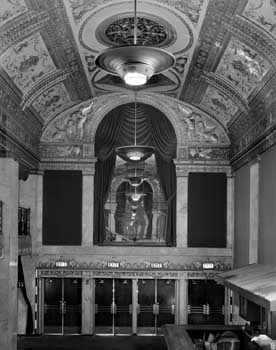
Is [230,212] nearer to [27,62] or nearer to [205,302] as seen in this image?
[205,302]

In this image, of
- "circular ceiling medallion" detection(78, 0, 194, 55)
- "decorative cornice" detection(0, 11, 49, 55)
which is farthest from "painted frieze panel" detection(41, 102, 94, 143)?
"decorative cornice" detection(0, 11, 49, 55)

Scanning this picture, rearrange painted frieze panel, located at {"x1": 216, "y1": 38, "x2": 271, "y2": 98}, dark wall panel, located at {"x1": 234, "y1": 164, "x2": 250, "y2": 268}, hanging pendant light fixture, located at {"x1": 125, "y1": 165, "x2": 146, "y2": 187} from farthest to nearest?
Result: hanging pendant light fixture, located at {"x1": 125, "y1": 165, "x2": 146, "y2": 187}
dark wall panel, located at {"x1": 234, "y1": 164, "x2": 250, "y2": 268}
painted frieze panel, located at {"x1": 216, "y1": 38, "x2": 271, "y2": 98}

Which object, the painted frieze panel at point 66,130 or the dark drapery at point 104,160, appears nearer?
the dark drapery at point 104,160

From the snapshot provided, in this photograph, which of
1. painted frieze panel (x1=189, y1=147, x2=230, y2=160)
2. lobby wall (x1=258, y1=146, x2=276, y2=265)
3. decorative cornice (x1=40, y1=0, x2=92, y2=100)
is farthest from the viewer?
painted frieze panel (x1=189, y1=147, x2=230, y2=160)

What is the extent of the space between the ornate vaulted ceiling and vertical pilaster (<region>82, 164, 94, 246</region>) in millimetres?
1974

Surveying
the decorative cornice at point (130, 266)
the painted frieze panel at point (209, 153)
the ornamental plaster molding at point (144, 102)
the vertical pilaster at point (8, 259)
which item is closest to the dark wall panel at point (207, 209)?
the painted frieze panel at point (209, 153)

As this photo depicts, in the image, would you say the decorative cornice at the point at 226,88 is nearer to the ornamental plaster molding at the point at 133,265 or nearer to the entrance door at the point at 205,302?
the ornamental plaster molding at the point at 133,265

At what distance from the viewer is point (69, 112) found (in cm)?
1689

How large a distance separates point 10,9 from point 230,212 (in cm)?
1012

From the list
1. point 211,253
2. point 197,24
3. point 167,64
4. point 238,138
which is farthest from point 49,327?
point 167,64

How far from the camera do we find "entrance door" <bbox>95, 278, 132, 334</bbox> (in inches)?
643

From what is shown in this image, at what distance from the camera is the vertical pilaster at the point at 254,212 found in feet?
44.3

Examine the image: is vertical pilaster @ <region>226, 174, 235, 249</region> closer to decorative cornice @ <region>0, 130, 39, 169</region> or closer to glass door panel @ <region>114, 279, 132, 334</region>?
glass door panel @ <region>114, 279, 132, 334</region>

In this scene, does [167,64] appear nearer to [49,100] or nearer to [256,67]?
[256,67]
